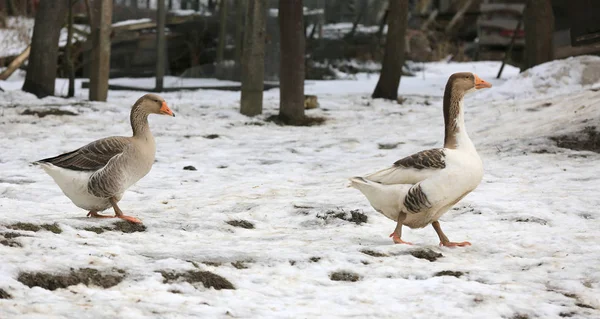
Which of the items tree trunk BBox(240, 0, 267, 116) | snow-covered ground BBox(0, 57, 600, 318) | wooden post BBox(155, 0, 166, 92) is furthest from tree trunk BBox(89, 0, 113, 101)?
wooden post BBox(155, 0, 166, 92)

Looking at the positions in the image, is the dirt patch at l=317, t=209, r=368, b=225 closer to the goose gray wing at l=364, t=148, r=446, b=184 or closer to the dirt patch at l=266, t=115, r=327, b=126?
the goose gray wing at l=364, t=148, r=446, b=184

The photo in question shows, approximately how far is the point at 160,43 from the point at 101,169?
13.1m

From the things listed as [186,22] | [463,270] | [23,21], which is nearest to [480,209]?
[463,270]

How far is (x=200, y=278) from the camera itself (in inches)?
209

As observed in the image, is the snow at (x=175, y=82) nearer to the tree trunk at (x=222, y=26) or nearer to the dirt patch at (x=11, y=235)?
the tree trunk at (x=222, y=26)

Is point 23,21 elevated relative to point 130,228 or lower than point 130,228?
elevated

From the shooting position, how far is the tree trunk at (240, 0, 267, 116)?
15.0 metres

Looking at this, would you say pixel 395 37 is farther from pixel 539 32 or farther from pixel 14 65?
pixel 14 65

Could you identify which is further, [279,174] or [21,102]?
[21,102]

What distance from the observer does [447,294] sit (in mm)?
5273

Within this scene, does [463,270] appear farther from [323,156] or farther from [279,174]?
[323,156]

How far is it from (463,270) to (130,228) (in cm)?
261

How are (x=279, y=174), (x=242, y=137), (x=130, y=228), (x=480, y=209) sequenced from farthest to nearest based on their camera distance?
(x=242, y=137), (x=279, y=174), (x=480, y=209), (x=130, y=228)

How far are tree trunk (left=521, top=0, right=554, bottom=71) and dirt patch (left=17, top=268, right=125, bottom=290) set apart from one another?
1429cm
